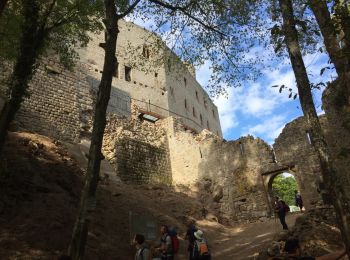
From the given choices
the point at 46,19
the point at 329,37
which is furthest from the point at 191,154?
the point at 329,37

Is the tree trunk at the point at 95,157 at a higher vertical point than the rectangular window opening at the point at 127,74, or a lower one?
lower

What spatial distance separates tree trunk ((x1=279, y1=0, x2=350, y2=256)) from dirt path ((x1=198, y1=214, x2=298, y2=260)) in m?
4.32

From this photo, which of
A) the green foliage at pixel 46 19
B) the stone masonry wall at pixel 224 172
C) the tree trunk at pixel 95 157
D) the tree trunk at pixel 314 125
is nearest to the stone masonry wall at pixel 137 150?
the stone masonry wall at pixel 224 172

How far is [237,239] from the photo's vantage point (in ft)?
41.7

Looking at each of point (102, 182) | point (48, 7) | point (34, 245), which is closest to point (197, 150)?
point (102, 182)

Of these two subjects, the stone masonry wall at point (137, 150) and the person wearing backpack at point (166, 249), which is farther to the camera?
the stone masonry wall at point (137, 150)

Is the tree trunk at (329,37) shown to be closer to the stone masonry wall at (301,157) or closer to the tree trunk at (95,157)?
the tree trunk at (95,157)

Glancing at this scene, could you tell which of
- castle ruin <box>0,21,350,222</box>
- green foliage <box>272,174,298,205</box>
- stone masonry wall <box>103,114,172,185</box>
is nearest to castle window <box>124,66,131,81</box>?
castle ruin <box>0,21,350,222</box>

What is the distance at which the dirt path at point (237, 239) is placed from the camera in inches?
409

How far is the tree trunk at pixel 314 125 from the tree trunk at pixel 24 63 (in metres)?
6.57

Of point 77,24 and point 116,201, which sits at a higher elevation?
point 77,24

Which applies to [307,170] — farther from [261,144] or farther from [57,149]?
[57,149]

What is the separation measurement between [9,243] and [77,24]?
7.75 m

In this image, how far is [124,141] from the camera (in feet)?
60.4
